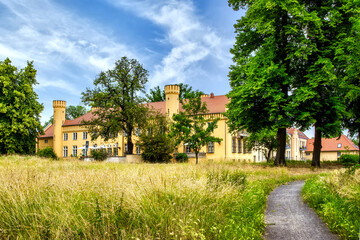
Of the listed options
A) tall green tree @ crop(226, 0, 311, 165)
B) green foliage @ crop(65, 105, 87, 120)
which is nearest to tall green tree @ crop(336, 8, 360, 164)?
tall green tree @ crop(226, 0, 311, 165)

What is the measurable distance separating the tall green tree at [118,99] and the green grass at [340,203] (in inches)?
1213

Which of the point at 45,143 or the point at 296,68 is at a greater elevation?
the point at 296,68

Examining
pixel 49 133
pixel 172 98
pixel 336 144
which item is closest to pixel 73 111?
pixel 49 133

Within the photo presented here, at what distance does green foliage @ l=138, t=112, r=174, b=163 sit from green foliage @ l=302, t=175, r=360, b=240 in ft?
97.0

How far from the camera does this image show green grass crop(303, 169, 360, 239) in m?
6.16

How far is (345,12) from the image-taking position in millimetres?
22297

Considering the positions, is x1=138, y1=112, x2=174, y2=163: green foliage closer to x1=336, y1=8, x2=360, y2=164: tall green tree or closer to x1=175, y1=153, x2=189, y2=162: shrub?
x1=175, y1=153, x2=189, y2=162: shrub

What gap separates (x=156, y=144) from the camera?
38938 mm

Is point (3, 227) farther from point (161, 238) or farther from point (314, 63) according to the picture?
point (314, 63)

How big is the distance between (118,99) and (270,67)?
917 inches

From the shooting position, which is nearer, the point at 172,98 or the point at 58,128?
the point at 172,98

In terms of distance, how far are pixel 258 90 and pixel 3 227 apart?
18816mm

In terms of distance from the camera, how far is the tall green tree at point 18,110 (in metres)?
42.1

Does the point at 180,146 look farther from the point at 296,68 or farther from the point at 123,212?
the point at 123,212
